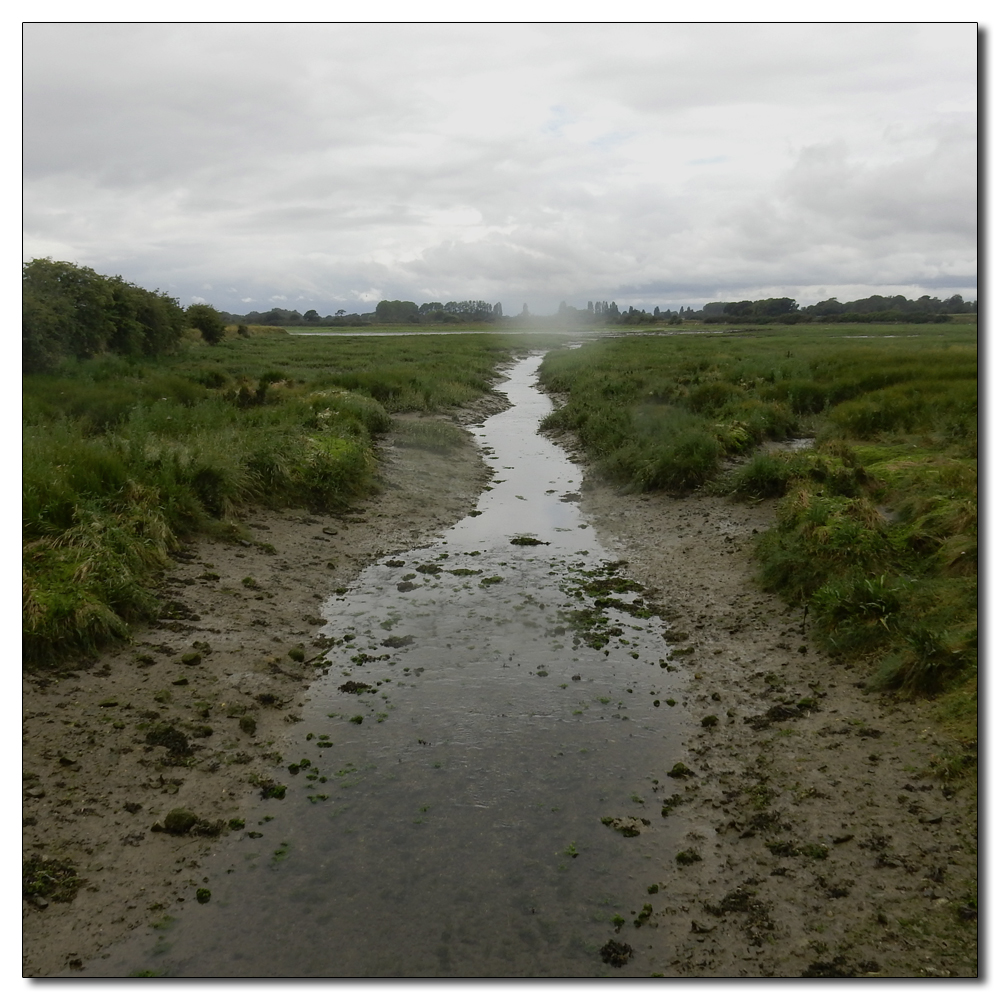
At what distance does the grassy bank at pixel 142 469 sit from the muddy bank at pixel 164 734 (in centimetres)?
48

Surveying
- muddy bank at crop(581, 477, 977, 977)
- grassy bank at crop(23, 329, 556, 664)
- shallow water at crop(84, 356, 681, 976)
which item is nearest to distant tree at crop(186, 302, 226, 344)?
grassy bank at crop(23, 329, 556, 664)

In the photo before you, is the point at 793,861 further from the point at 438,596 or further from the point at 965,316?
the point at 438,596

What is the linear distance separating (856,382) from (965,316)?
17.7 meters

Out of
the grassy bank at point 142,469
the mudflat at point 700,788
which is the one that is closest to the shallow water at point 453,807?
the mudflat at point 700,788

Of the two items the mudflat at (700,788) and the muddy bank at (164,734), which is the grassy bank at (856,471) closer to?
the mudflat at (700,788)

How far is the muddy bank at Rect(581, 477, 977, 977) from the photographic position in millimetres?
4168

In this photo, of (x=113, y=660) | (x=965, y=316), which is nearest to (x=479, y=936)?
(x=113, y=660)

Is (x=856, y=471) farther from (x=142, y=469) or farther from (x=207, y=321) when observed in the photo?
(x=207, y=321)

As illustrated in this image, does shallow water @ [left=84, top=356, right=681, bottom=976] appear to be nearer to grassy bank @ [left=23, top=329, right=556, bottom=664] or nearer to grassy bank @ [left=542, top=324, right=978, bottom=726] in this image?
grassy bank @ [left=542, top=324, right=978, bottom=726]

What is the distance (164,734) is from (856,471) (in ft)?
36.8

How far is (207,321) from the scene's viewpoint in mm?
47531

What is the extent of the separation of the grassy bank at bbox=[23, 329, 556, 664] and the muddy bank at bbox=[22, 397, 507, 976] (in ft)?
1.57

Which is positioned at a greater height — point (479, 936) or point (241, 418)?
point (241, 418)

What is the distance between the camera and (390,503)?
15.1 m
